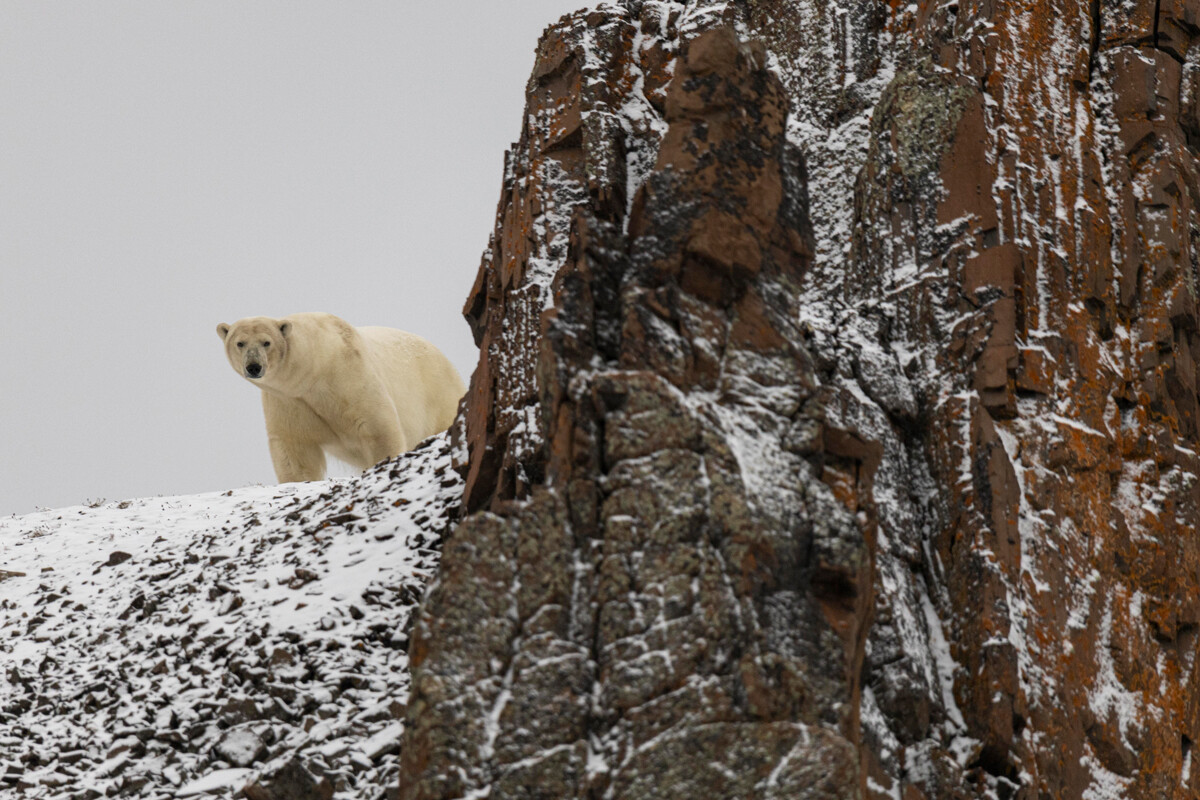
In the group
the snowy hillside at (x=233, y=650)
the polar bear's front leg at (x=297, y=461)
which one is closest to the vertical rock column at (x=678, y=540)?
the snowy hillside at (x=233, y=650)

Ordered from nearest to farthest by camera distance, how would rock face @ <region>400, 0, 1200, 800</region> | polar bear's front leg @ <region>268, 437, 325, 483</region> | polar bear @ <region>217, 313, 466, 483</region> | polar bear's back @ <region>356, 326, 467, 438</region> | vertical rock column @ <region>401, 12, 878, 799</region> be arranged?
vertical rock column @ <region>401, 12, 878, 799</region>
rock face @ <region>400, 0, 1200, 800</region>
polar bear @ <region>217, 313, 466, 483</region>
polar bear's front leg @ <region>268, 437, 325, 483</region>
polar bear's back @ <region>356, 326, 467, 438</region>

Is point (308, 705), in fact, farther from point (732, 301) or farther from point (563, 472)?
point (732, 301)

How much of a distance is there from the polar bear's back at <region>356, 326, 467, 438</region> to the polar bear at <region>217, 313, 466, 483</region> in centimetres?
3

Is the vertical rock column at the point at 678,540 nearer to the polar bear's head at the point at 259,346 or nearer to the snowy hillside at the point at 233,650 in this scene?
the snowy hillside at the point at 233,650

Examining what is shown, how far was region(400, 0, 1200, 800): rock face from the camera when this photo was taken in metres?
5.97

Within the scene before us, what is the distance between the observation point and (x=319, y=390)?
15539 millimetres

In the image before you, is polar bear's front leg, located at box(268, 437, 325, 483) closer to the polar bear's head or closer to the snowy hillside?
the polar bear's head

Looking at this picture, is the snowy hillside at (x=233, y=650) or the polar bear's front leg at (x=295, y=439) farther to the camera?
the polar bear's front leg at (x=295, y=439)

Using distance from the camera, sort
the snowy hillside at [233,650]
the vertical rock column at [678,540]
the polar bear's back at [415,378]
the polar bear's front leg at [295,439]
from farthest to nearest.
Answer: the polar bear's back at [415,378], the polar bear's front leg at [295,439], the snowy hillside at [233,650], the vertical rock column at [678,540]

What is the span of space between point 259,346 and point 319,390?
92cm

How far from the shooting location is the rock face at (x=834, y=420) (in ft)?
19.6

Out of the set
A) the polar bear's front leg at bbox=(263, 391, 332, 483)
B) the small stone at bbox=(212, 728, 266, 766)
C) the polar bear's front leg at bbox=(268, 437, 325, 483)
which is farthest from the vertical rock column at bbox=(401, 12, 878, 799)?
the polar bear's front leg at bbox=(268, 437, 325, 483)

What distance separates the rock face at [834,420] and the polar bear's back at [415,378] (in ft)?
18.2

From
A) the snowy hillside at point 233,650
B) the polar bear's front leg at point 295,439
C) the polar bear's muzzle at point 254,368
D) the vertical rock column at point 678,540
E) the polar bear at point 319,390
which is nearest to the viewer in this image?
the vertical rock column at point 678,540
